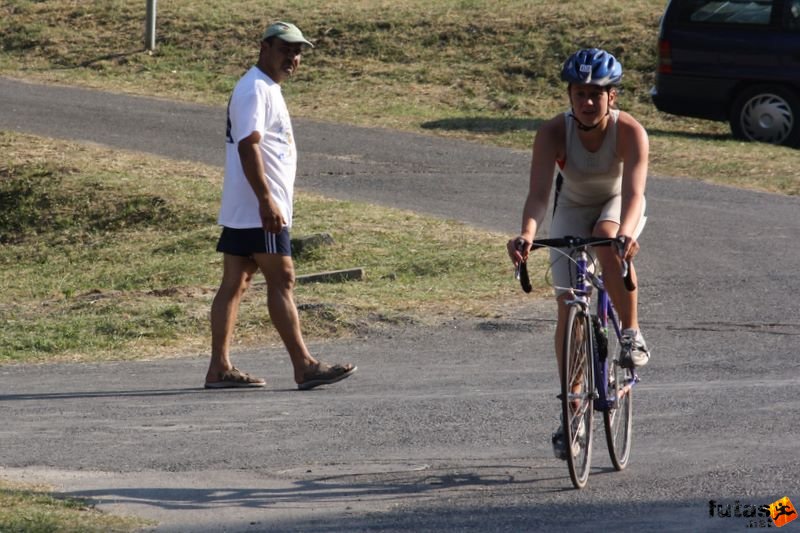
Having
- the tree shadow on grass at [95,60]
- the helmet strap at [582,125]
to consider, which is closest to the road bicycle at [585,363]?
the helmet strap at [582,125]

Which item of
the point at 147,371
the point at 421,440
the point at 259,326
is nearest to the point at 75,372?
the point at 147,371

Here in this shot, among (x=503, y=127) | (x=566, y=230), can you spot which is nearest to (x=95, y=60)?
(x=503, y=127)

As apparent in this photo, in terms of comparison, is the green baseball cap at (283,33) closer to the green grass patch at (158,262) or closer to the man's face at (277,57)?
the man's face at (277,57)

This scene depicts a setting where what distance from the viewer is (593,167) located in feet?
20.2

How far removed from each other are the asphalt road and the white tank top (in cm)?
120

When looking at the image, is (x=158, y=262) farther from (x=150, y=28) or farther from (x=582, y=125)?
(x=150, y=28)

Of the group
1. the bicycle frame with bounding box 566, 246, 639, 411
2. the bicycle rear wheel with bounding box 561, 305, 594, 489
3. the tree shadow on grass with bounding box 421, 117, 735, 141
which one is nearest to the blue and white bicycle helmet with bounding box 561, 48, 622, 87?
the bicycle frame with bounding box 566, 246, 639, 411

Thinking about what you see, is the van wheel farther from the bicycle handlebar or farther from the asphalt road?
the bicycle handlebar

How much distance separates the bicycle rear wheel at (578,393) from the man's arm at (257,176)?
2344 mm

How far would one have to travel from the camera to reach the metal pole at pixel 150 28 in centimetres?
2315

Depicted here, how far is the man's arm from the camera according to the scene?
7.71 metres

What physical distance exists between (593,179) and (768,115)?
1253 cm

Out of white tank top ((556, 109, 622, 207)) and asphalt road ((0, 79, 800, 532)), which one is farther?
white tank top ((556, 109, 622, 207))

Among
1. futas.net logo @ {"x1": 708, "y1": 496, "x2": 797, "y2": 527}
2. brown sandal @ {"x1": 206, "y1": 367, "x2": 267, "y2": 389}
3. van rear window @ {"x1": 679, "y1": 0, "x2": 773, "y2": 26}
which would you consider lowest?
brown sandal @ {"x1": 206, "y1": 367, "x2": 267, "y2": 389}
